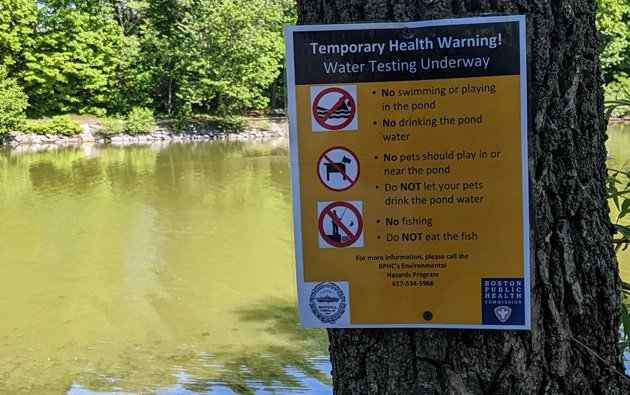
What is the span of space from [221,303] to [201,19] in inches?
954

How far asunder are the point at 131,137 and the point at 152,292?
20888mm

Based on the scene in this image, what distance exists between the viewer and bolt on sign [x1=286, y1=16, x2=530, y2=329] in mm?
1213

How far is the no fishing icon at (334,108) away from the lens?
4.06 ft

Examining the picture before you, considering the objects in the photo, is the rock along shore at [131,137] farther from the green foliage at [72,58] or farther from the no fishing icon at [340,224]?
the no fishing icon at [340,224]

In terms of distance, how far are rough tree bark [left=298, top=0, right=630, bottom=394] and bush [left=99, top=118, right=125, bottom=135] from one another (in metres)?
27.3

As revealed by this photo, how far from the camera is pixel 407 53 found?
122 cm

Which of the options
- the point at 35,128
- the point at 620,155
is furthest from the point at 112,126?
the point at 620,155

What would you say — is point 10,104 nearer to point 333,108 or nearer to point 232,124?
point 232,124

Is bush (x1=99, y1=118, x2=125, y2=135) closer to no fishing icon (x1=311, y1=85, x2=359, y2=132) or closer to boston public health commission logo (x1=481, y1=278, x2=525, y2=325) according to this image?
no fishing icon (x1=311, y1=85, x2=359, y2=132)

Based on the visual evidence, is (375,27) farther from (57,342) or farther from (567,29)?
(57,342)

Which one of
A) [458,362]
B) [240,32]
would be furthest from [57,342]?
[240,32]

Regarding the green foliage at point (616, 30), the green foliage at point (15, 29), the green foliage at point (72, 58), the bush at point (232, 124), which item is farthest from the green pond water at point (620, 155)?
the green foliage at point (15, 29)

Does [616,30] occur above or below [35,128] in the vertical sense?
above

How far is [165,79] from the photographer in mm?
30531
